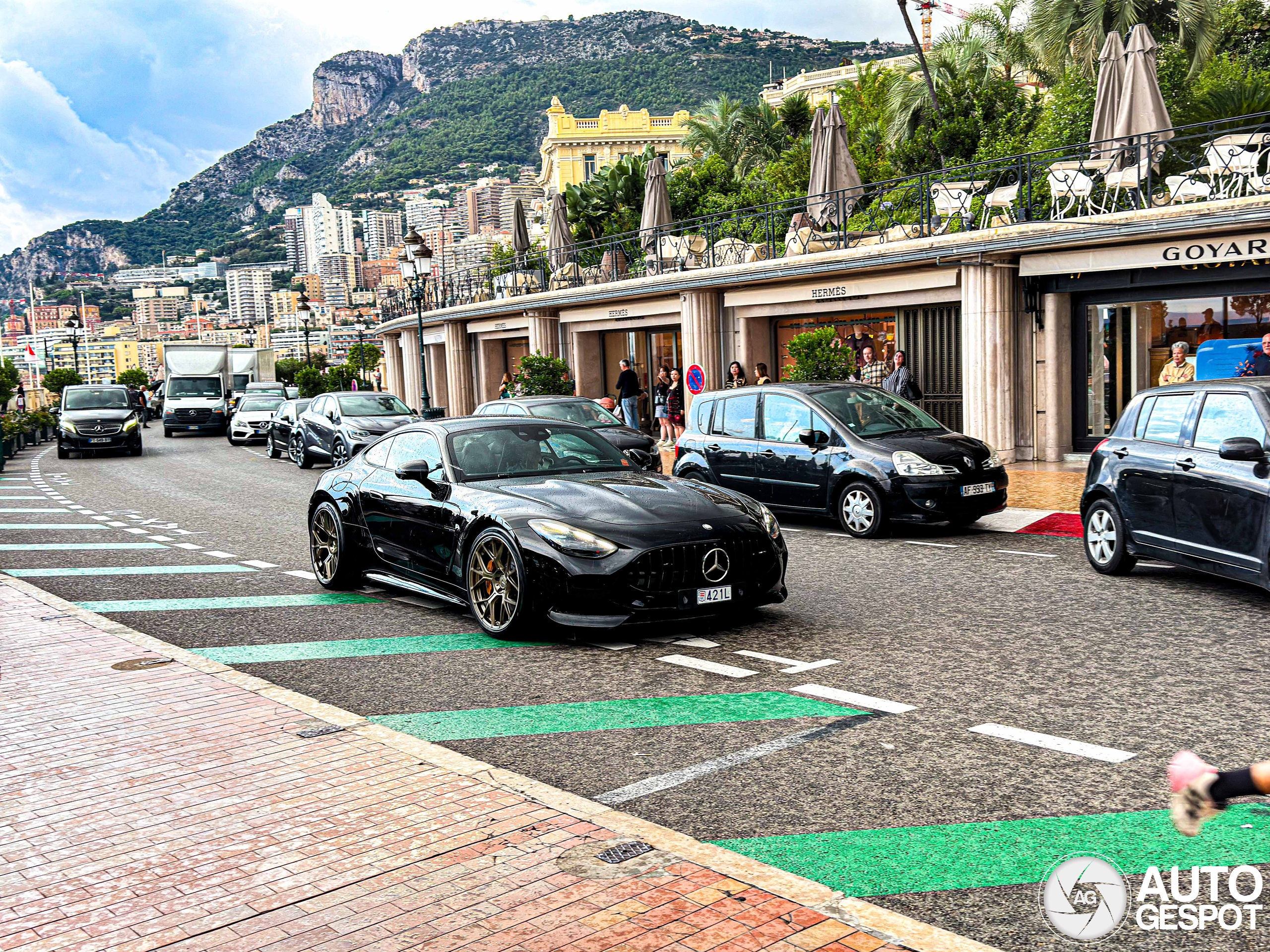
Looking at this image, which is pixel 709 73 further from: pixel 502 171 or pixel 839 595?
pixel 839 595

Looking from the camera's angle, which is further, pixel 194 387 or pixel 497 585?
pixel 194 387

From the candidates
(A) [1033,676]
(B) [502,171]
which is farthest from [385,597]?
(B) [502,171]

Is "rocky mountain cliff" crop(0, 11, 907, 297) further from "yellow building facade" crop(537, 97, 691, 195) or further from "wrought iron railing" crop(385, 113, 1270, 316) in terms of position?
"wrought iron railing" crop(385, 113, 1270, 316)

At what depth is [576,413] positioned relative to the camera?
18.6 metres

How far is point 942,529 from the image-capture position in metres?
13.5

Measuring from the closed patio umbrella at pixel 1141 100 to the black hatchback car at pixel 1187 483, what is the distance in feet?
31.4

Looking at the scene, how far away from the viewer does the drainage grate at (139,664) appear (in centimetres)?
733

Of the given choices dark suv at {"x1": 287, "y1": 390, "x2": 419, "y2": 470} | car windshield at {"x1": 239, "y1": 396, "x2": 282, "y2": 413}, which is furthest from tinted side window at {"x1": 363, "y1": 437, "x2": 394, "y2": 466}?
car windshield at {"x1": 239, "y1": 396, "x2": 282, "y2": 413}

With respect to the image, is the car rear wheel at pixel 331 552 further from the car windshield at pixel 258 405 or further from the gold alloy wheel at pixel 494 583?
the car windshield at pixel 258 405

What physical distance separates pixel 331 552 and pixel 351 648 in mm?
2407

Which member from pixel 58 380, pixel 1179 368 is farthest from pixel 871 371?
pixel 58 380

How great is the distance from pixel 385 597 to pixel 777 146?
5126 centimetres

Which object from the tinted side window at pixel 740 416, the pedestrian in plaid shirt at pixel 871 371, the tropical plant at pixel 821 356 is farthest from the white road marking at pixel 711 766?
the pedestrian in plaid shirt at pixel 871 371

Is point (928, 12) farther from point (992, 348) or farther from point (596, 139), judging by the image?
point (992, 348)
